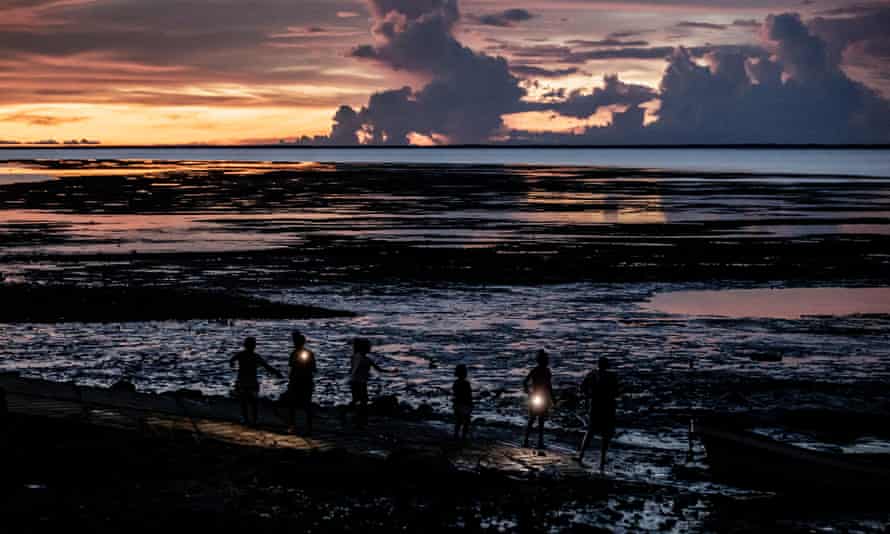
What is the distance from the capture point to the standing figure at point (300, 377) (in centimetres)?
1962

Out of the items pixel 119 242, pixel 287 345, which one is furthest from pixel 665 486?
pixel 119 242

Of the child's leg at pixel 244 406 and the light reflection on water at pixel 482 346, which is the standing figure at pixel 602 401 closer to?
the light reflection on water at pixel 482 346

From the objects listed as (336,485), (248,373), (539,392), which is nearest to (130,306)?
(248,373)

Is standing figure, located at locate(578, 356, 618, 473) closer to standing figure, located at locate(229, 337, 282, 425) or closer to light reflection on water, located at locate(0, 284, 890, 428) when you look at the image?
light reflection on water, located at locate(0, 284, 890, 428)

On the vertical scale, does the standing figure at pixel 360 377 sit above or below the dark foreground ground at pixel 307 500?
above

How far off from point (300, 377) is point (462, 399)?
2.69 metres

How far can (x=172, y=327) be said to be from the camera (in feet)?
114

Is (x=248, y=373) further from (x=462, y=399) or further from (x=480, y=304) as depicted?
(x=480, y=304)

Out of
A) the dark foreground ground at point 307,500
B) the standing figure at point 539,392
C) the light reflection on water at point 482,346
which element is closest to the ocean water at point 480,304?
the light reflection on water at point 482,346

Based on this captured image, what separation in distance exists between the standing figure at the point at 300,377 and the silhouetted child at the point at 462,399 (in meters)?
2.37

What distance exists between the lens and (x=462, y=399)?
19.6 metres

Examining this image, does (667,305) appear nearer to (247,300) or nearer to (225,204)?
(247,300)

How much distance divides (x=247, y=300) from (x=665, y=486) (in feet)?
78.9

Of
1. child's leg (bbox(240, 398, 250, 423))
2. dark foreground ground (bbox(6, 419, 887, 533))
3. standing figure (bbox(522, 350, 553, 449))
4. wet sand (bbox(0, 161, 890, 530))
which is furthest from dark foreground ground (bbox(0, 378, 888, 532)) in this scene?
standing figure (bbox(522, 350, 553, 449))
